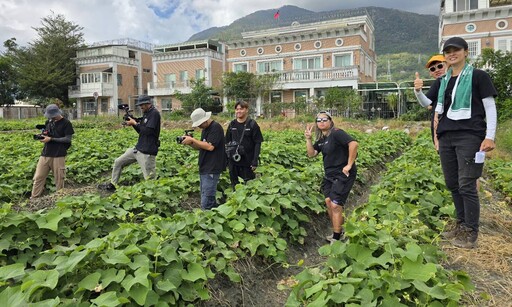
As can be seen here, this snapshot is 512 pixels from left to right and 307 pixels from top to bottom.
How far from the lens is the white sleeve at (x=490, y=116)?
3.70 meters

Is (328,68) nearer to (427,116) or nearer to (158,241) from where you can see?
(427,116)

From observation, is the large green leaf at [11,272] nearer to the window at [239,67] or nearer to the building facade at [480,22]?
the building facade at [480,22]

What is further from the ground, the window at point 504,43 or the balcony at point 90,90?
the window at point 504,43

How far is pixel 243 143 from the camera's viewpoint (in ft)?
20.2

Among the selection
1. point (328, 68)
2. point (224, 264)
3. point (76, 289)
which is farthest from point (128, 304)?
point (328, 68)

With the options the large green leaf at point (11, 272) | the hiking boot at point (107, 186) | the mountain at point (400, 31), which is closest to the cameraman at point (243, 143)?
the hiking boot at point (107, 186)

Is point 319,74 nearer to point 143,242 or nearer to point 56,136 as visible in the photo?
point 56,136

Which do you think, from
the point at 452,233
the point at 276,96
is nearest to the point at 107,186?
the point at 452,233

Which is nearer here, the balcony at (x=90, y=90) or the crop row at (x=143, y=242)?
the crop row at (x=143, y=242)

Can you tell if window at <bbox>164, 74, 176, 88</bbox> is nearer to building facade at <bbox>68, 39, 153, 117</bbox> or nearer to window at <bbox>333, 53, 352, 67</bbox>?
building facade at <bbox>68, 39, 153, 117</bbox>

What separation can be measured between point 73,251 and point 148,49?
48.8m

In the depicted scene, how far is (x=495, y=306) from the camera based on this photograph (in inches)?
118

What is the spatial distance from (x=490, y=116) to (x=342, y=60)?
102 ft

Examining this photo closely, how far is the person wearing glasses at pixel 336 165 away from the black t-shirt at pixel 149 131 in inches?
116
